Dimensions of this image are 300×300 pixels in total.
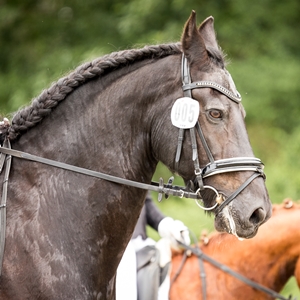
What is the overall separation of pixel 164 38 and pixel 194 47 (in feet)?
26.9

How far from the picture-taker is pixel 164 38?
37.8 ft

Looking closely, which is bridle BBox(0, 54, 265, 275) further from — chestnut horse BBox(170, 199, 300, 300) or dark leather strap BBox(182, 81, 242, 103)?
chestnut horse BBox(170, 199, 300, 300)

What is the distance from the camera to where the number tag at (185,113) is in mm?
3307

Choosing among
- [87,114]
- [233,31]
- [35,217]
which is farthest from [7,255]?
[233,31]

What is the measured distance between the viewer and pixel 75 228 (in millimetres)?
3430

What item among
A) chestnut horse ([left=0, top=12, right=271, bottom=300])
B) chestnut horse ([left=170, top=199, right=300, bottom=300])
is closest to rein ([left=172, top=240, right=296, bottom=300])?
chestnut horse ([left=170, top=199, right=300, bottom=300])

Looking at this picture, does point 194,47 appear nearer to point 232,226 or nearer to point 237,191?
point 237,191

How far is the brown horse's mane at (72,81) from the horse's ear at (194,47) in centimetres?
7

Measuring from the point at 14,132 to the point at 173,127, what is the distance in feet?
3.17

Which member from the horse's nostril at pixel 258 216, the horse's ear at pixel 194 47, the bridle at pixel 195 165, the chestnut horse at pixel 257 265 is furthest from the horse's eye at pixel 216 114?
the chestnut horse at pixel 257 265

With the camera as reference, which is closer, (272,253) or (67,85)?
(67,85)

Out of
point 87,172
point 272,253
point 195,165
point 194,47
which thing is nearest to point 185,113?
point 195,165

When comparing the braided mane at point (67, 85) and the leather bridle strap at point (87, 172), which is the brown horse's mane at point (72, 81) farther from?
the leather bridle strap at point (87, 172)

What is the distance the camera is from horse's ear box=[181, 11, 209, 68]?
11.3ft
